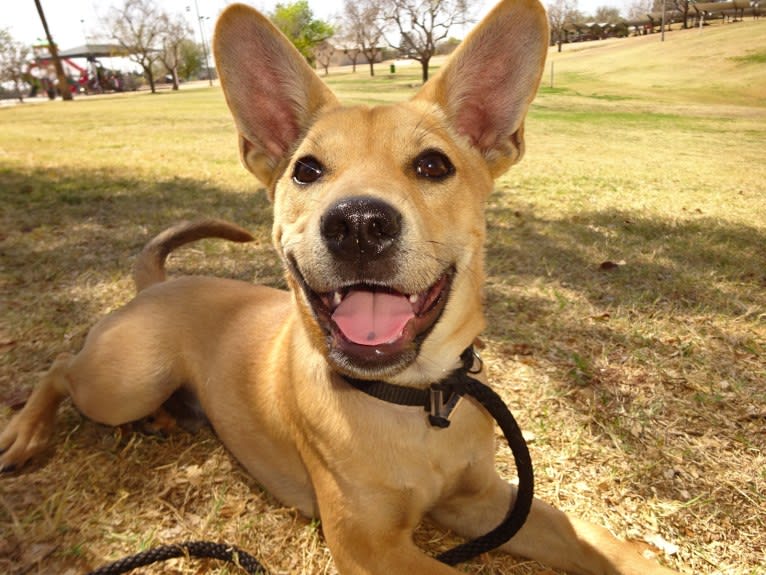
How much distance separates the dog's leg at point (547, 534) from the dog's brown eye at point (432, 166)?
63.1 inches

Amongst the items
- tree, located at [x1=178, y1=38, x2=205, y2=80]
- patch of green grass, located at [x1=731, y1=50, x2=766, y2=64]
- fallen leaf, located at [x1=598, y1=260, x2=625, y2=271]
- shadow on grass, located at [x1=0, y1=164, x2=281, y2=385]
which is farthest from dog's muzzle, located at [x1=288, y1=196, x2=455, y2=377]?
tree, located at [x1=178, y1=38, x2=205, y2=80]

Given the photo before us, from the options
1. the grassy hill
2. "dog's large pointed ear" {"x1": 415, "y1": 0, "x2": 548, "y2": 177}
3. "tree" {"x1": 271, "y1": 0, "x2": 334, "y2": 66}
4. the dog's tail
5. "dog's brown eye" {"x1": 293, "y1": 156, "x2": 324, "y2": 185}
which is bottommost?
the grassy hill

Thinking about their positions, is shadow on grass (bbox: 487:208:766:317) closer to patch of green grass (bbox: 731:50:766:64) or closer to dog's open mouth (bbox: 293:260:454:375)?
dog's open mouth (bbox: 293:260:454:375)

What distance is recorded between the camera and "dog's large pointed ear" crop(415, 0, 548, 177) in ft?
8.97

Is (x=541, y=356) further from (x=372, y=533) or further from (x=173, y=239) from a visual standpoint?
(x=173, y=239)

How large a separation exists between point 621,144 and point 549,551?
1747 centimetres

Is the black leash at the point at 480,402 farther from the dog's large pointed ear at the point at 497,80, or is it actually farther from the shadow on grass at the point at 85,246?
the shadow on grass at the point at 85,246

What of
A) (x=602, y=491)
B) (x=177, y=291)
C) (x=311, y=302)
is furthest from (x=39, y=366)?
(x=602, y=491)

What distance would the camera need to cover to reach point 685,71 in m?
48.3

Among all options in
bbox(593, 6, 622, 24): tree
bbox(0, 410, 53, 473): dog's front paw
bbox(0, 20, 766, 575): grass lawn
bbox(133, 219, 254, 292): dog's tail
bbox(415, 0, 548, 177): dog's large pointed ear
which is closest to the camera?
bbox(415, 0, 548, 177): dog's large pointed ear

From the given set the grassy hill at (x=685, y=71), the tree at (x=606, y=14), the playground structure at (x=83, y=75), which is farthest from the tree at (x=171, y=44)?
the tree at (x=606, y=14)

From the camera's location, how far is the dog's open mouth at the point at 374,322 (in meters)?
2.36

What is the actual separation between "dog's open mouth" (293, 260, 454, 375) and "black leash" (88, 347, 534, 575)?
306 millimetres

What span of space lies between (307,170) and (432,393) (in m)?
1.31
